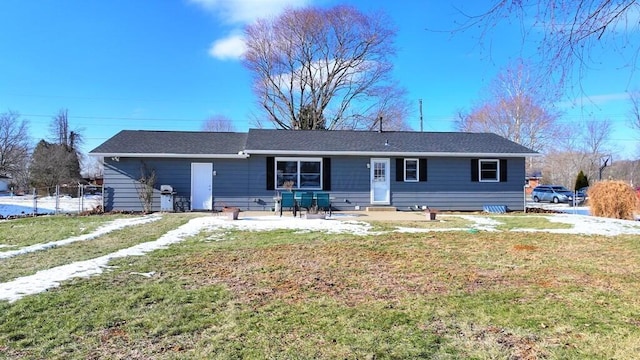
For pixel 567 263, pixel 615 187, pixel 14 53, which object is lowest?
pixel 567 263

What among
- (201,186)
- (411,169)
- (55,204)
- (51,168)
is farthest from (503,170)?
(51,168)

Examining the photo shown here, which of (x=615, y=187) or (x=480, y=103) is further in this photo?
(x=480, y=103)

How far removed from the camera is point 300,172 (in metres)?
15.7

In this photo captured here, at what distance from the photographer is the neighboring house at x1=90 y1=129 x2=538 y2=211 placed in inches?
595

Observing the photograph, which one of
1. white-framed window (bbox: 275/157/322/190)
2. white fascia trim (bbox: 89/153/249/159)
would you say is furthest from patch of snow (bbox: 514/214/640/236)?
white fascia trim (bbox: 89/153/249/159)

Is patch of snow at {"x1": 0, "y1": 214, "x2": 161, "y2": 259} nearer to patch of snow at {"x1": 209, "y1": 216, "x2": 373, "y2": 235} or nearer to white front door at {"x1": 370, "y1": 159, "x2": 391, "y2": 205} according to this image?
patch of snow at {"x1": 209, "y1": 216, "x2": 373, "y2": 235}

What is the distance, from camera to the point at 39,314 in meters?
3.71

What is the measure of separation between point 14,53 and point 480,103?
111ft

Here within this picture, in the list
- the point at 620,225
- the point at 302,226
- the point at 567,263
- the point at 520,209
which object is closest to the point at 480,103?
the point at 520,209

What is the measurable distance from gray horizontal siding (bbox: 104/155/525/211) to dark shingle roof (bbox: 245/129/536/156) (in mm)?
452

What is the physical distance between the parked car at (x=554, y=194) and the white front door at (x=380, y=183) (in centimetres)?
1828

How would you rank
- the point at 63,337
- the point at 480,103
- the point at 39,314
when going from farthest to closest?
the point at 480,103
the point at 39,314
the point at 63,337

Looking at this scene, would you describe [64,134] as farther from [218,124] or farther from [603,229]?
[603,229]

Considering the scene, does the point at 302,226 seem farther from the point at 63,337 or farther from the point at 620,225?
the point at 620,225
